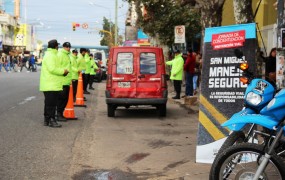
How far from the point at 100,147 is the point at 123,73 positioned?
13.5 ft

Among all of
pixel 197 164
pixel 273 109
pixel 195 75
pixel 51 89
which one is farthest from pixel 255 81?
pixel 195 75

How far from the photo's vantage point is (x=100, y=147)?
8.53 metres

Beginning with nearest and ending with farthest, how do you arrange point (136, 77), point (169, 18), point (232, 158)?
point (232, 158) → point (136, 77) → point (169, 18)

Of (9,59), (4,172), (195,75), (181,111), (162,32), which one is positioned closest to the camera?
(4,172)

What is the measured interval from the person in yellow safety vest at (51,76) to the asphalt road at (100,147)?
647 millimetres

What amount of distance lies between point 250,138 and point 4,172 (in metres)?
3.43

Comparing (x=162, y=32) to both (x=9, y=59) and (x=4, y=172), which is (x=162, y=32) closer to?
(x=4, y=172)

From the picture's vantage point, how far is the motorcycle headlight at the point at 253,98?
5027 mm

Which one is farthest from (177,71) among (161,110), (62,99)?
(62,99)

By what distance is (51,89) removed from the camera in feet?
33.6

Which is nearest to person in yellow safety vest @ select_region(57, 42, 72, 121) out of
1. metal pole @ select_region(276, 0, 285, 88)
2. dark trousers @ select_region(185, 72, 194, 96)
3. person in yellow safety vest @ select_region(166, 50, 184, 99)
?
metal pole @ select_region(276, 0, 285, 88)

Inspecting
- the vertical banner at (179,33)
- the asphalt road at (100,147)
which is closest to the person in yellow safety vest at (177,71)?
the vertical banner at (179,33)

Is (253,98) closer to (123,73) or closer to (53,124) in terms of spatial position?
(53,124)

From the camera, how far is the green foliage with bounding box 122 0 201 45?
24.6 m
